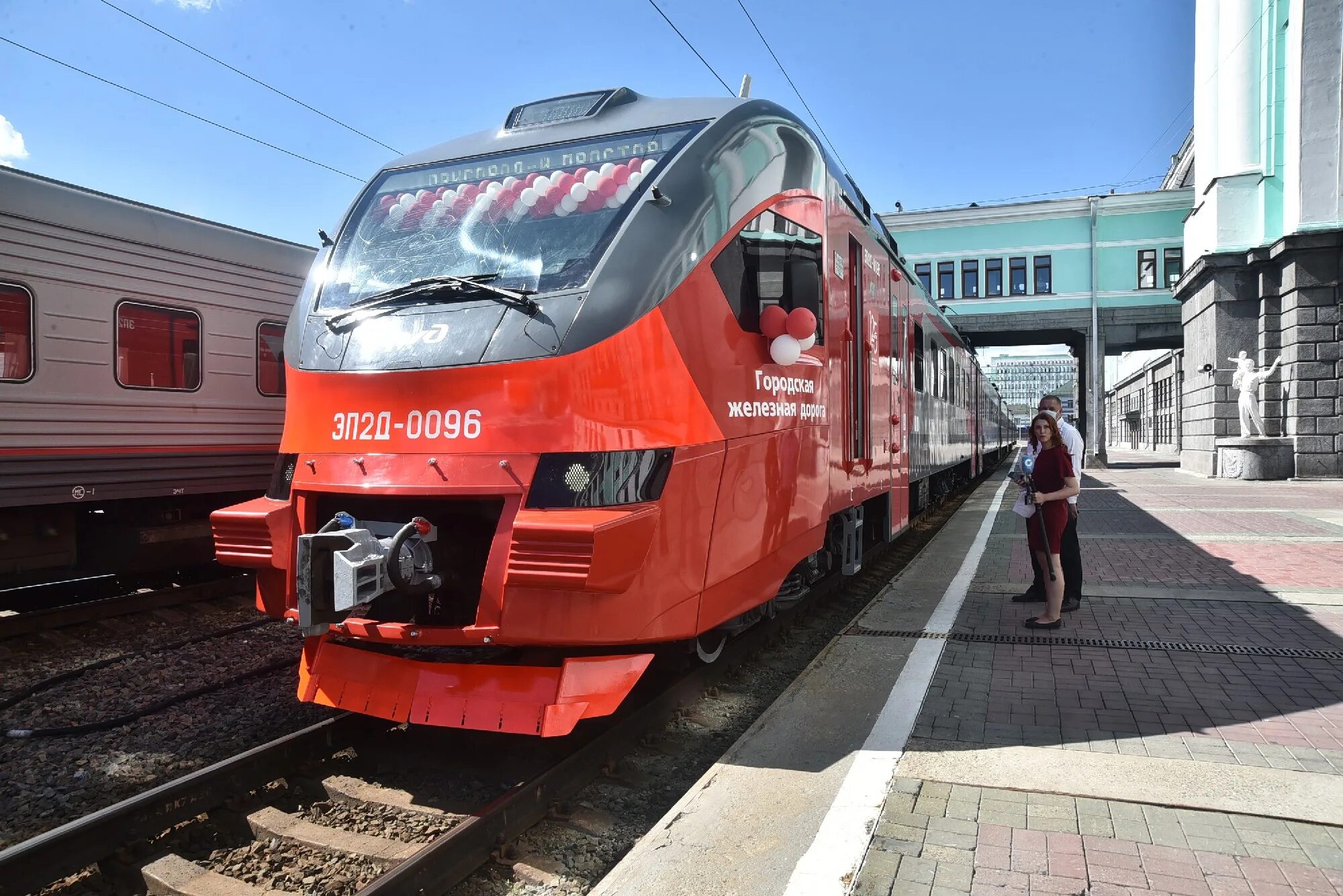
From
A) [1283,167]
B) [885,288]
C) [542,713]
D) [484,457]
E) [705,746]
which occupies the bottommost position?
[705,746]

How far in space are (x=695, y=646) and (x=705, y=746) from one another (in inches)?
19.7

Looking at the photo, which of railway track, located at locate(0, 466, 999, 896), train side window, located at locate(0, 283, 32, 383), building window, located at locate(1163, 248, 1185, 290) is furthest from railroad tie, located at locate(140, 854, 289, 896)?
building window, located at locate(1163, 248, 1185, 290)

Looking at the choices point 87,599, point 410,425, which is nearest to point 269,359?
point 87,599

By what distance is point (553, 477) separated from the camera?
3.57 meters

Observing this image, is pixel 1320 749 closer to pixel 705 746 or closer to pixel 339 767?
pixel 705 746

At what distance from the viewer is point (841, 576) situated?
311 inches

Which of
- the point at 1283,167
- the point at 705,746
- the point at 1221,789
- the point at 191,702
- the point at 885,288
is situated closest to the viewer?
the point at 1221,789

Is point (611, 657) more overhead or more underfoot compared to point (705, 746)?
more overhead

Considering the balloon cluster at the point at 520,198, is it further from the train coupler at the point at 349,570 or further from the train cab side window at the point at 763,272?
the train coupler at the point at 349,570

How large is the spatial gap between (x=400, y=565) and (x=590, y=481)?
84cm

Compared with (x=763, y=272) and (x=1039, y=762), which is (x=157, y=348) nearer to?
(x=763, y=272)

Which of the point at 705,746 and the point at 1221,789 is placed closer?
the point at 1221,789

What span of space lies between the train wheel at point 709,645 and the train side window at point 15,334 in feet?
19.1

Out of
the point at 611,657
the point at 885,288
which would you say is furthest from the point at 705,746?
the point at 885,288
